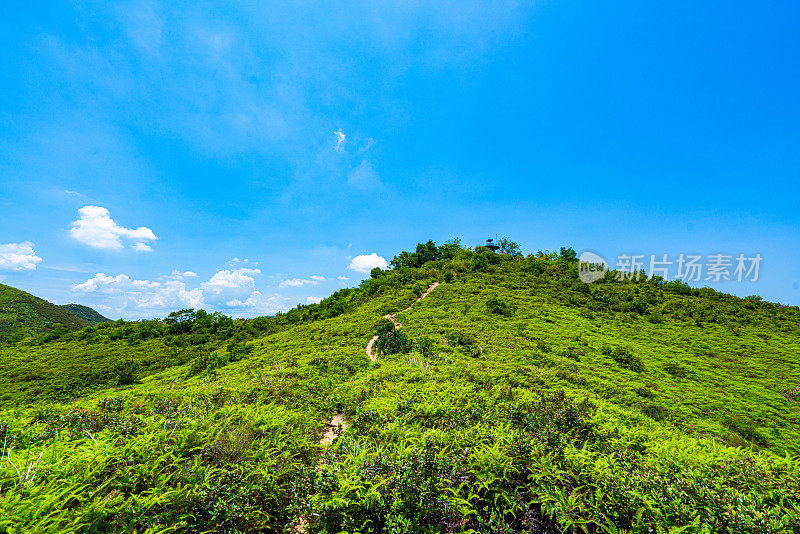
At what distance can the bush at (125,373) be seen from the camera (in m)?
17.5

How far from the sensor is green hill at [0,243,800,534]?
120 inches

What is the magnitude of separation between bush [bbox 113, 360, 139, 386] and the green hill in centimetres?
15

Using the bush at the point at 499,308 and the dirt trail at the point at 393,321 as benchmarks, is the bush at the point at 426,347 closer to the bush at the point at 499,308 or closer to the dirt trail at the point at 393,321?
the dirt trail at the point at 393,321

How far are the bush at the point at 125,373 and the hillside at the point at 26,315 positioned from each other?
2506 centimetres

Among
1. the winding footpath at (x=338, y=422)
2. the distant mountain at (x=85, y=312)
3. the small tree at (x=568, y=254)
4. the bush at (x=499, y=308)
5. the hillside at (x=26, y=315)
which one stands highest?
the small tree at (x=568, y=254)

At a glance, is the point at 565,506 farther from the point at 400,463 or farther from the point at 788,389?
the point at 788,389

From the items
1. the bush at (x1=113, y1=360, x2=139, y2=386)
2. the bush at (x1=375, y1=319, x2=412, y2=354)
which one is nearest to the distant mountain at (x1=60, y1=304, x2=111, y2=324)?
the bush at (x1=113, y1=360, x2=139, y2=386)

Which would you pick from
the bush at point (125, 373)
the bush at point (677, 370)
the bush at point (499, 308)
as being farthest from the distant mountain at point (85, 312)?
the bush at point (677, 370)

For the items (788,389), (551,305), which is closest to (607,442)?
(788,389)

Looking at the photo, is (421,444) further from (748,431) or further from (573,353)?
(573,353)

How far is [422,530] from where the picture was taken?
10.0ft

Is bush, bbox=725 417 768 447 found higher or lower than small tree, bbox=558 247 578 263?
lower

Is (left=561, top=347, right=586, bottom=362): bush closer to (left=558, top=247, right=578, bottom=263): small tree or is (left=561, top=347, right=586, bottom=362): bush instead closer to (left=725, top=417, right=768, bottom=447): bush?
(left=725, top=417, right=768, bottom=447): bush

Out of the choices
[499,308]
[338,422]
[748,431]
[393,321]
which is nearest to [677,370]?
[748,431]
